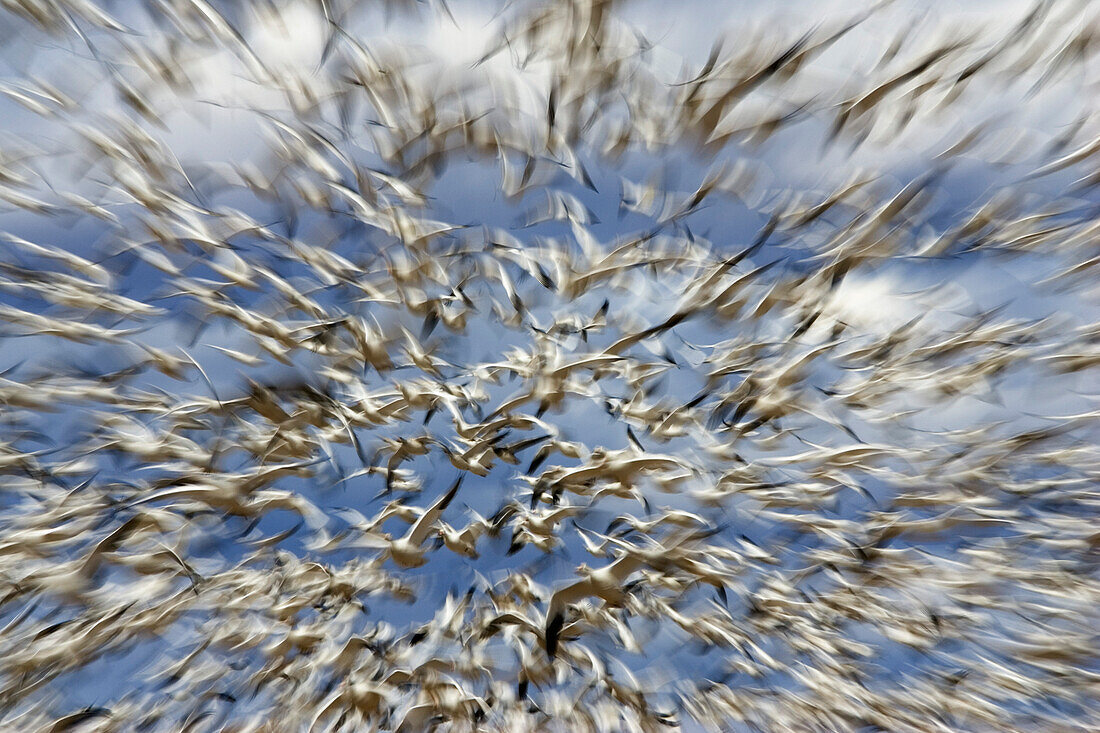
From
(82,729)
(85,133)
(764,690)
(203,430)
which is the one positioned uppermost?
(85,133)

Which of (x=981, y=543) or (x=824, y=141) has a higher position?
(x=824, y=141)

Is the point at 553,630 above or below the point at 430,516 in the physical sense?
below

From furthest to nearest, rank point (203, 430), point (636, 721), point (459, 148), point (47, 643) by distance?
1. point (636, 721)
2. point (47, 643)
3. point (203, 430)
4. point (459, 148)

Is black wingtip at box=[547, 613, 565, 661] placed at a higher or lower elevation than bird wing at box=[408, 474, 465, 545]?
lower

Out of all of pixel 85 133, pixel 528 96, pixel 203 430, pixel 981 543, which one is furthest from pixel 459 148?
pixel 981 543

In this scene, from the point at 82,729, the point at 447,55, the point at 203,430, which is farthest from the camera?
the point at 82,729

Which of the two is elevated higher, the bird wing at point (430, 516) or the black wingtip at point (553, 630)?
the bird wing at point (430, 516)

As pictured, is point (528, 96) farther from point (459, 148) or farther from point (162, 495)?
point (162, 495)

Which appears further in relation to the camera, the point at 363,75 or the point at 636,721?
the point at 636,721

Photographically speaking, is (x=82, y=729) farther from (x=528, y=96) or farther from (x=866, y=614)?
(x=866, y=614)

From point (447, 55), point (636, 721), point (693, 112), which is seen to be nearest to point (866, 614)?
point (636, 721)
